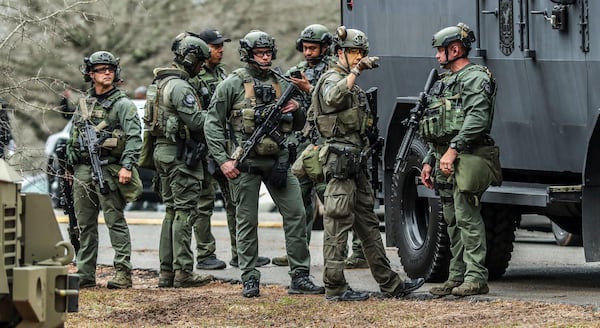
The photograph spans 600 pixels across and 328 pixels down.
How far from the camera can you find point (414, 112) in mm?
12445

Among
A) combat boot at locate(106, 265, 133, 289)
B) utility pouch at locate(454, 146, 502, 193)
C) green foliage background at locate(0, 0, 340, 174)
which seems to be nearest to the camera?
utility pouch at locate(454, 146, 502, 193)

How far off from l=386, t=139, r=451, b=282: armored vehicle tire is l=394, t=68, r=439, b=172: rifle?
27 cm

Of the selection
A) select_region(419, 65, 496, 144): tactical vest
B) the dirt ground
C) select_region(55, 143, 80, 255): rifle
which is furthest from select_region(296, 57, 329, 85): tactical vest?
select_region(55, 143, 80, 255): rifle

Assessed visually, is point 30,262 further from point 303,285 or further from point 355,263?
point 355,263

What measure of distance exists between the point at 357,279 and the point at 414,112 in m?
2.05

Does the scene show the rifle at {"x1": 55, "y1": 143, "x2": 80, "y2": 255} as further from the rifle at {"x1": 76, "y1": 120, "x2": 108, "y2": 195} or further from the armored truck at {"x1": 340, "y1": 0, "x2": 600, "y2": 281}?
the armored truck at {"x1": 340, "y1": 0, "x2": 600, "y2": 281}

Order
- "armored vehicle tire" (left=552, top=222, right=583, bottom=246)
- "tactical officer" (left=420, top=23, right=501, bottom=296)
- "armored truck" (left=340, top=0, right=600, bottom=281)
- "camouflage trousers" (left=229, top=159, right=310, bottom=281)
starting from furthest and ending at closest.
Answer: "armored vehicle tire" (left=552, top=222, right=583, bottom=246)
"camouflage trousers" (left=229, top=159, right=310, bottom=281)
"tactical officer" (left=420, top=23, right=501, bottom=296)
"armored truck" (left=340, top=0, right=600, bottom=281)

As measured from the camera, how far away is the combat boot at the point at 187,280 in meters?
13.7

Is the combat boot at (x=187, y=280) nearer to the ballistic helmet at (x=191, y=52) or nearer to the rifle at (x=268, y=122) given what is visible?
the rifle at (x=268, y=122)

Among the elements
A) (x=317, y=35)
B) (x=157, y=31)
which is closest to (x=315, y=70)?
(x=317, y=35)

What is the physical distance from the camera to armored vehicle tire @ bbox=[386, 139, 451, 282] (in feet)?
43.5

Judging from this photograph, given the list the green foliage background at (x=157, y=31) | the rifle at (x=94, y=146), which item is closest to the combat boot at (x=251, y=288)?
the rifle at (x=94, y=146)

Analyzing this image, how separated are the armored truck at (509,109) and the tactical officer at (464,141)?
394 millimetres

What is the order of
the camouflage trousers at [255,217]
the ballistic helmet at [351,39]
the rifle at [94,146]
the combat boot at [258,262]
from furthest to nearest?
the combat boot at [258,262] → the rifle at [94,146] → the camouflage trousers at [255,217] → the ballistic helmet at [351,39]
